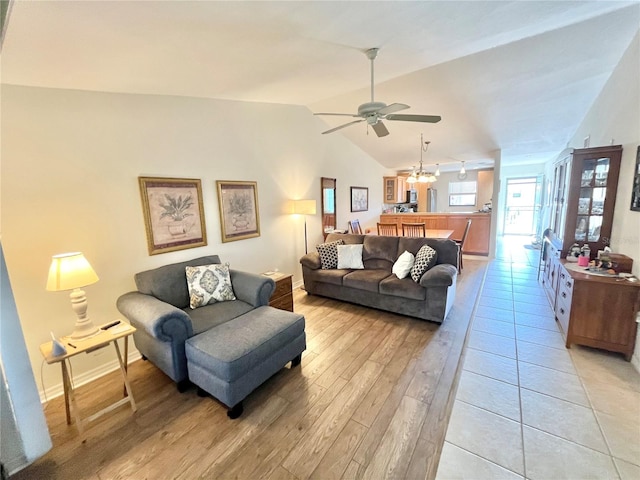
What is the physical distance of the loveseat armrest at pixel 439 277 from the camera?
116 inches

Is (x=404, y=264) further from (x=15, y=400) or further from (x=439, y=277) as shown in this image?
(x=15, y=400)

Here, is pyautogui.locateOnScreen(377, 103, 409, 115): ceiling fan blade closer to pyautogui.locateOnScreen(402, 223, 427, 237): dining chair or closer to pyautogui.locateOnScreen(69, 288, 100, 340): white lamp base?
pyautogui.locateOnScreen(402, 223, 427, 237): dining chair

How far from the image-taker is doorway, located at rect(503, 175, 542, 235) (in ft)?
28.9

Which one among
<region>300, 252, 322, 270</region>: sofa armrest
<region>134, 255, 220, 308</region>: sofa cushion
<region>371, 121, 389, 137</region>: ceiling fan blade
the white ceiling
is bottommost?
<region>300, 252, 322, 270</region>: sofa armrest

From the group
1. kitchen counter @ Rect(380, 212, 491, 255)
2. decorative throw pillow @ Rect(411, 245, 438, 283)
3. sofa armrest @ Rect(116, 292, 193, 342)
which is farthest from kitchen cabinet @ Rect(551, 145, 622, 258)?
sofa armrest @ Rect(116, 292, 193, 342)

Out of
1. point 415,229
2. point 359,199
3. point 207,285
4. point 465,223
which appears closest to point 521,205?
point 465,223

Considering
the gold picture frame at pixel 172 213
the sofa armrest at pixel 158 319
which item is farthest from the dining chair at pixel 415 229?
the sofa armrest at pixel 158 319

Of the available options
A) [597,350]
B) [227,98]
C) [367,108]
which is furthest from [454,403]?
[227,98]

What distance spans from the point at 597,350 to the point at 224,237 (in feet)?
13.2

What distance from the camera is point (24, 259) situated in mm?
1979

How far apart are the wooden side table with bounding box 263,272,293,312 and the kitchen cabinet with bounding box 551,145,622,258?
3.25 meters

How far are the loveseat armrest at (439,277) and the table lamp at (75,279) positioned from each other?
9.92 ft

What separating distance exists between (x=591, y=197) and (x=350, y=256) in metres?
2.83

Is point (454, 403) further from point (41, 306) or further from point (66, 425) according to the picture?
point (41, 306)
